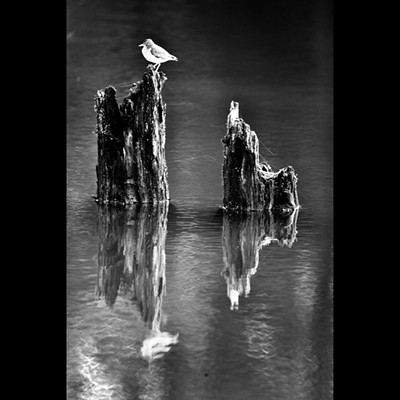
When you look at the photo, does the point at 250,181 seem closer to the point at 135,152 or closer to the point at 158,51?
the point at 135,152

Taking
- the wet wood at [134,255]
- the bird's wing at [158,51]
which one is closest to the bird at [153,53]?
the bird's wing at [158,51]

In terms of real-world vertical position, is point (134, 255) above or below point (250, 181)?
below

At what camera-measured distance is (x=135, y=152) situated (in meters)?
2.29

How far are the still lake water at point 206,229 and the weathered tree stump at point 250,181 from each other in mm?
39

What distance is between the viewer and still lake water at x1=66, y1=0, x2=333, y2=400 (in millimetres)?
2141

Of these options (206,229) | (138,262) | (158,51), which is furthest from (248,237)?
(158,51)

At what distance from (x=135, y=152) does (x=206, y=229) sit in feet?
1.39

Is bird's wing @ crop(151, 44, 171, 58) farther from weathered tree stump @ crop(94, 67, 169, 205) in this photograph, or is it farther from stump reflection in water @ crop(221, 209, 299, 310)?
stump reflection in water @ crop(221, 209, 299, 310)

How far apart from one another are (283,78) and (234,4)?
0.36 meters

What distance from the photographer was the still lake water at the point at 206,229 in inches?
84.3

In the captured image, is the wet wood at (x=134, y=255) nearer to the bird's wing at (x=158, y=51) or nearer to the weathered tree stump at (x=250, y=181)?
the weathered tree stump at (x=250, y=181)

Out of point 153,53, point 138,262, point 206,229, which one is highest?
point 153,53
